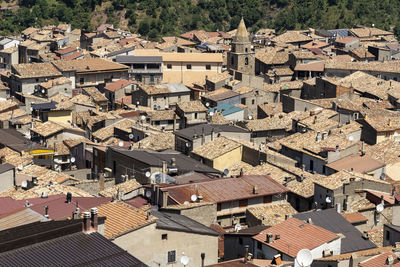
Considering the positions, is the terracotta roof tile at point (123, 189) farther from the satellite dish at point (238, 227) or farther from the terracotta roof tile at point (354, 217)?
the terracotta roof tile at point (354, 217)

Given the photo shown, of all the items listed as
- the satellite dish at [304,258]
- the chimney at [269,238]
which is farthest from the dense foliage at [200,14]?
the satellite dish at [304,258]

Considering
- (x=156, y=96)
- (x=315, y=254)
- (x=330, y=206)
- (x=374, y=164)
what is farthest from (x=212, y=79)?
(x=315, y=254)

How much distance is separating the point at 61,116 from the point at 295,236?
109 ft

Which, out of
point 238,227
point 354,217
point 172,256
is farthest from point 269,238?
point 354,217

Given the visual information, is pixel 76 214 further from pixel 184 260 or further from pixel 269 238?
pixel 269 238

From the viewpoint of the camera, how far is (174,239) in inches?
1213

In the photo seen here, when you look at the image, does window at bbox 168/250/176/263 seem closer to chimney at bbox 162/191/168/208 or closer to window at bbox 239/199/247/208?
chimney at bbox 162/191/168/208

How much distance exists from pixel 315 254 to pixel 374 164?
53.5ft

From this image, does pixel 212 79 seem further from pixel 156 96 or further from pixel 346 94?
pixel 346 94

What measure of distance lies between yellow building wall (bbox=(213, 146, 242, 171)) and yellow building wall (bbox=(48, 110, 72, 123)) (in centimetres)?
1745

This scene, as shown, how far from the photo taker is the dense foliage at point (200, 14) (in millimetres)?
115750

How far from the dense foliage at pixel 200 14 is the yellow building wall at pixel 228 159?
65.2m

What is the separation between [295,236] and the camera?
105 feet

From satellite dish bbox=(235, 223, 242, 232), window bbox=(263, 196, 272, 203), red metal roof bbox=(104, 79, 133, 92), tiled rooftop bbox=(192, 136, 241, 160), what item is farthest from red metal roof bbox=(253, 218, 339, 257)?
red metal roof bbox=(104, 79, 133, 92)
